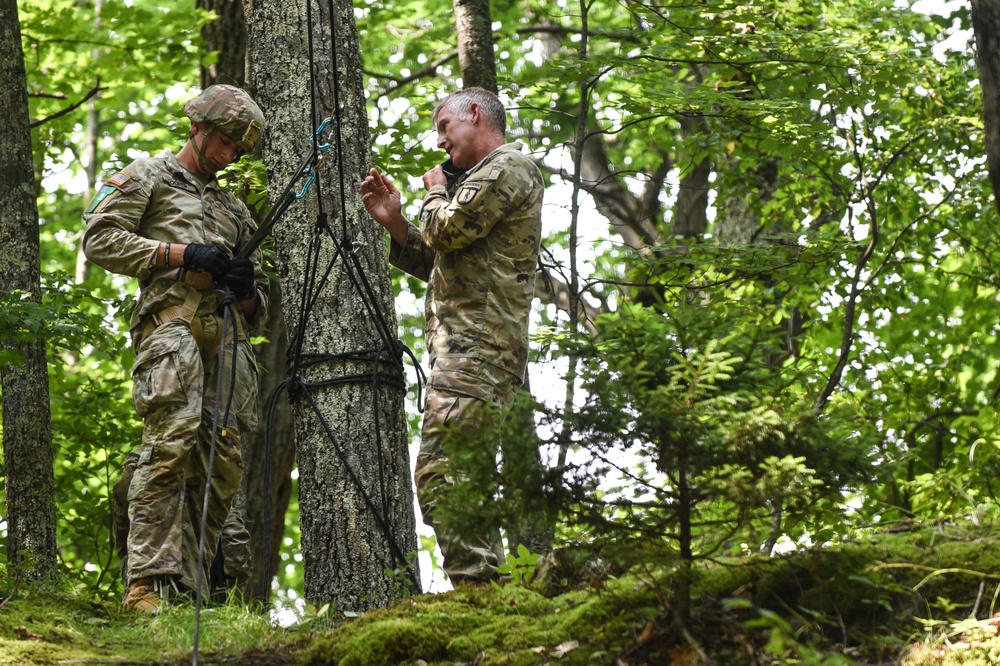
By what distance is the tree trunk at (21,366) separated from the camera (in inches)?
242

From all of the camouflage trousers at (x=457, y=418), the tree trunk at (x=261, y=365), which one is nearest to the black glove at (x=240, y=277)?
the camouflage trousers at (x=457, y=418)

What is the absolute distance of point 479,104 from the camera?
4.85 meters

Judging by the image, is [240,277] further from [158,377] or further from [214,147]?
[214,147]

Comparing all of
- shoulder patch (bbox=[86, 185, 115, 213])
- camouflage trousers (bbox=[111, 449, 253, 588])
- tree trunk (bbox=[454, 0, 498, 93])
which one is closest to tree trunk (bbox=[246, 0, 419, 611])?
shoulder patch (bbox=[86, 185, 115, 213])

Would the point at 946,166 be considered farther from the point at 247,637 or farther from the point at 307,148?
the point at 247,637

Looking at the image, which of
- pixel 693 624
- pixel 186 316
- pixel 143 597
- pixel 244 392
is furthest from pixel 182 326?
pixel 693 624

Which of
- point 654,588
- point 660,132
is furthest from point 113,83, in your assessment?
point 654,588

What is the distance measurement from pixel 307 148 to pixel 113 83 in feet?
19.0

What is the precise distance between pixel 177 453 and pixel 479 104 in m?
2.04

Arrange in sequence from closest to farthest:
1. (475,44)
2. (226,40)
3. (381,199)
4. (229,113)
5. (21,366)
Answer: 1. (381,199)
2. (229,113)
3. (21,366)
4. (475,44)
5. (226,40)

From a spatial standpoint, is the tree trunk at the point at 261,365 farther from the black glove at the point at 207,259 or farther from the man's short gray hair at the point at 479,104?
the man's short gray hair at the point at 479,104

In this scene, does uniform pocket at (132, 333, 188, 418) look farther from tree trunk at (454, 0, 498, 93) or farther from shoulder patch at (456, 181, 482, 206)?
tree trunk at (454, 0, 498, 93)

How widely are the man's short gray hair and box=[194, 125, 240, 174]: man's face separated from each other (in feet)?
3.43

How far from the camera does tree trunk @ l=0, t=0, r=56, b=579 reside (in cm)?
615
